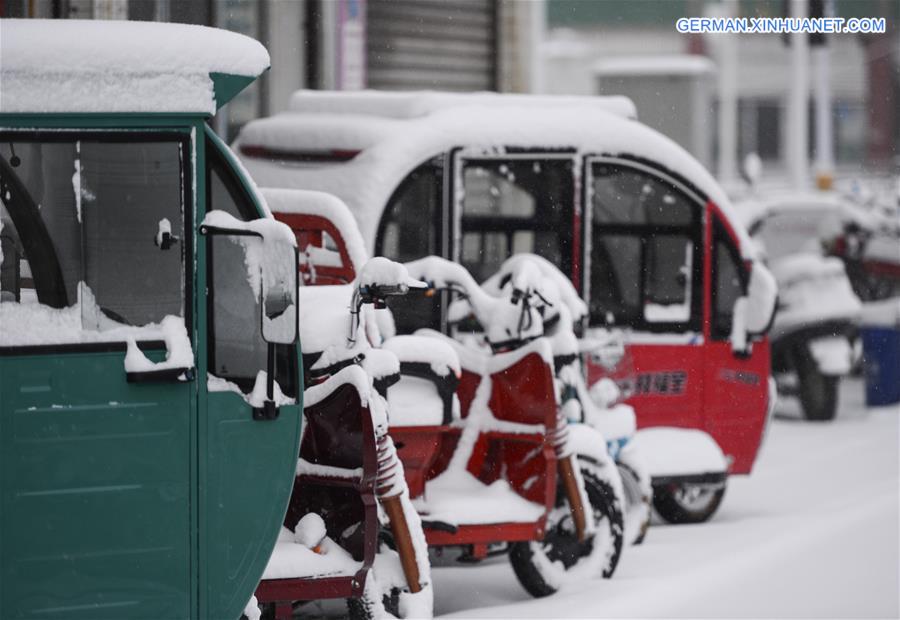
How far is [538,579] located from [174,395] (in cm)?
268

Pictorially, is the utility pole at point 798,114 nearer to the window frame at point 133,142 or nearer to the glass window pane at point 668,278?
the glass window pane at point 668,278

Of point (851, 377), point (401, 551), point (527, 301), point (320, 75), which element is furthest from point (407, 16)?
point (401, 551)

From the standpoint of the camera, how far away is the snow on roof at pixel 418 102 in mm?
8969

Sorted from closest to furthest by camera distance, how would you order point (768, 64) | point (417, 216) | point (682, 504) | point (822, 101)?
point (417, 216), point (682, 504), point (822, 101), point (768, 64)

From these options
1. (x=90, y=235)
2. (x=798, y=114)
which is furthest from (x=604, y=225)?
(x=798, y=114)

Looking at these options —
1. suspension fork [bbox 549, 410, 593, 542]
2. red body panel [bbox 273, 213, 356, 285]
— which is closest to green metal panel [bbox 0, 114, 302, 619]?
red body panel [bbox 273, 213, 356, 285]

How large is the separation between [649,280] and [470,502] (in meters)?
2.59

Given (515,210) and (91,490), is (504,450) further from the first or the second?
(91,490)

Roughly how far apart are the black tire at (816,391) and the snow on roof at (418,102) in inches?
175

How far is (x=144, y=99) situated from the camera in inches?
196

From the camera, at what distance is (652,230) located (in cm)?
906

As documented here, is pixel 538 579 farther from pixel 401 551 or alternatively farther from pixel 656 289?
pixel 656 289

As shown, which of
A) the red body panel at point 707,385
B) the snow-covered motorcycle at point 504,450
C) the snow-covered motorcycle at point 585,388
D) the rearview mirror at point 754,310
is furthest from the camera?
the rearview mirror at point 754,310

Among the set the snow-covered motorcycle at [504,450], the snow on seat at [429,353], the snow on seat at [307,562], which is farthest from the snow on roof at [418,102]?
the snow on seat at [307,562]
